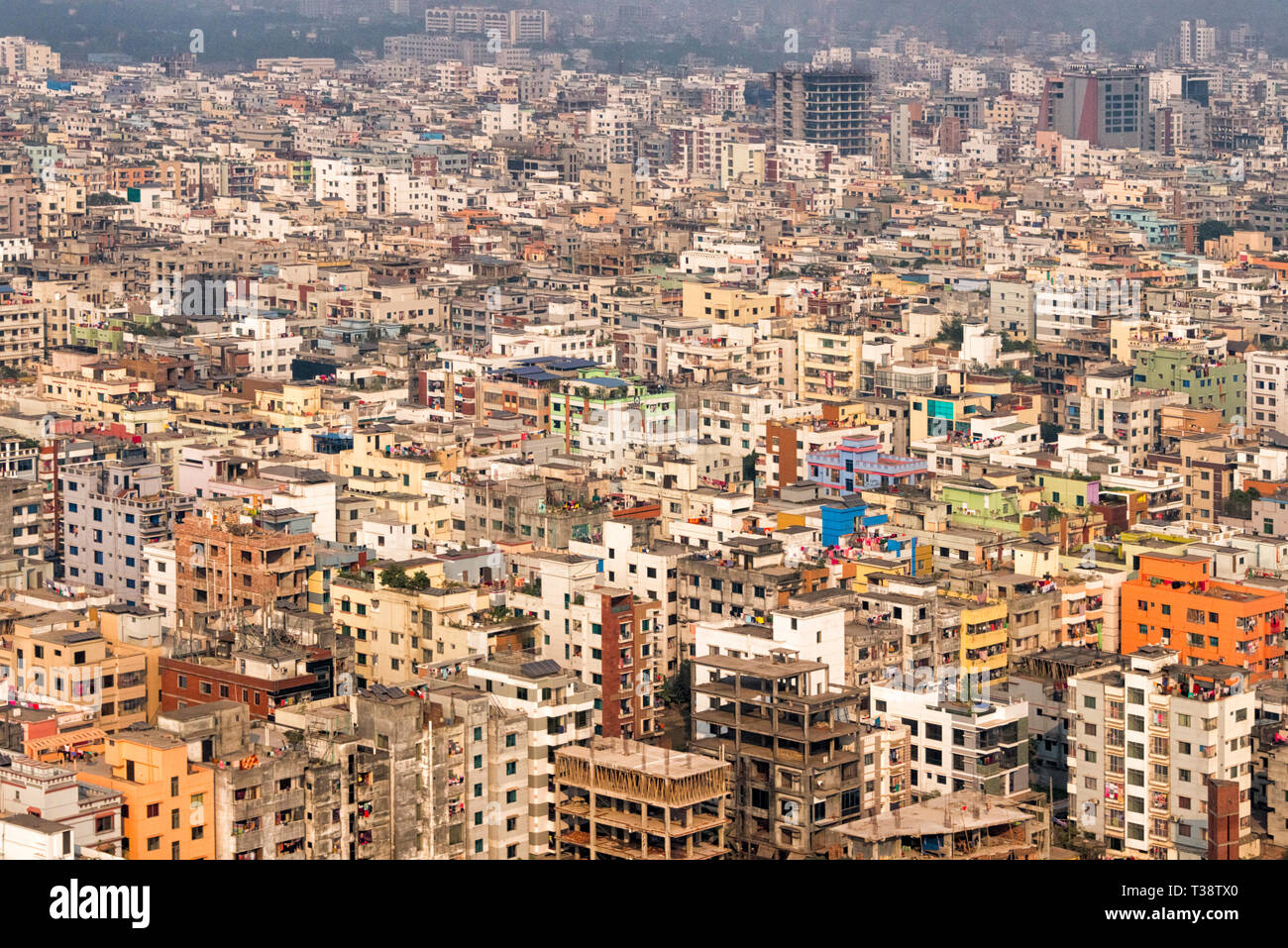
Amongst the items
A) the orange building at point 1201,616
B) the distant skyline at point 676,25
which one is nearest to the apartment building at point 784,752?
the orange building at point 1201,616

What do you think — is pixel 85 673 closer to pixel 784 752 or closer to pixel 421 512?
pixel 784 752

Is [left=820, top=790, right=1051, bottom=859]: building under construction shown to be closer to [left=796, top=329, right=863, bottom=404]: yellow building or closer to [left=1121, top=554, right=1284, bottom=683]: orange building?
[left=1121, top=554, right=1284, bottom=683]: orange building

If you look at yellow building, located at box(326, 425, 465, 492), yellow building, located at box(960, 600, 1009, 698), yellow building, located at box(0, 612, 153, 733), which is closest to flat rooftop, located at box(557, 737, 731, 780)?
yellow building, located at box(0, 612, 153, 733)

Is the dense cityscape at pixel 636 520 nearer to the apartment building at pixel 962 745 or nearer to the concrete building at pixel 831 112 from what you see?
the apartment building at pixel 962 745

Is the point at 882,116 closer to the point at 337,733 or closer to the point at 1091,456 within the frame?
the point at 1091,456

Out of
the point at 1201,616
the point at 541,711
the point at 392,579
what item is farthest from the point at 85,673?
the point at 1201,616
